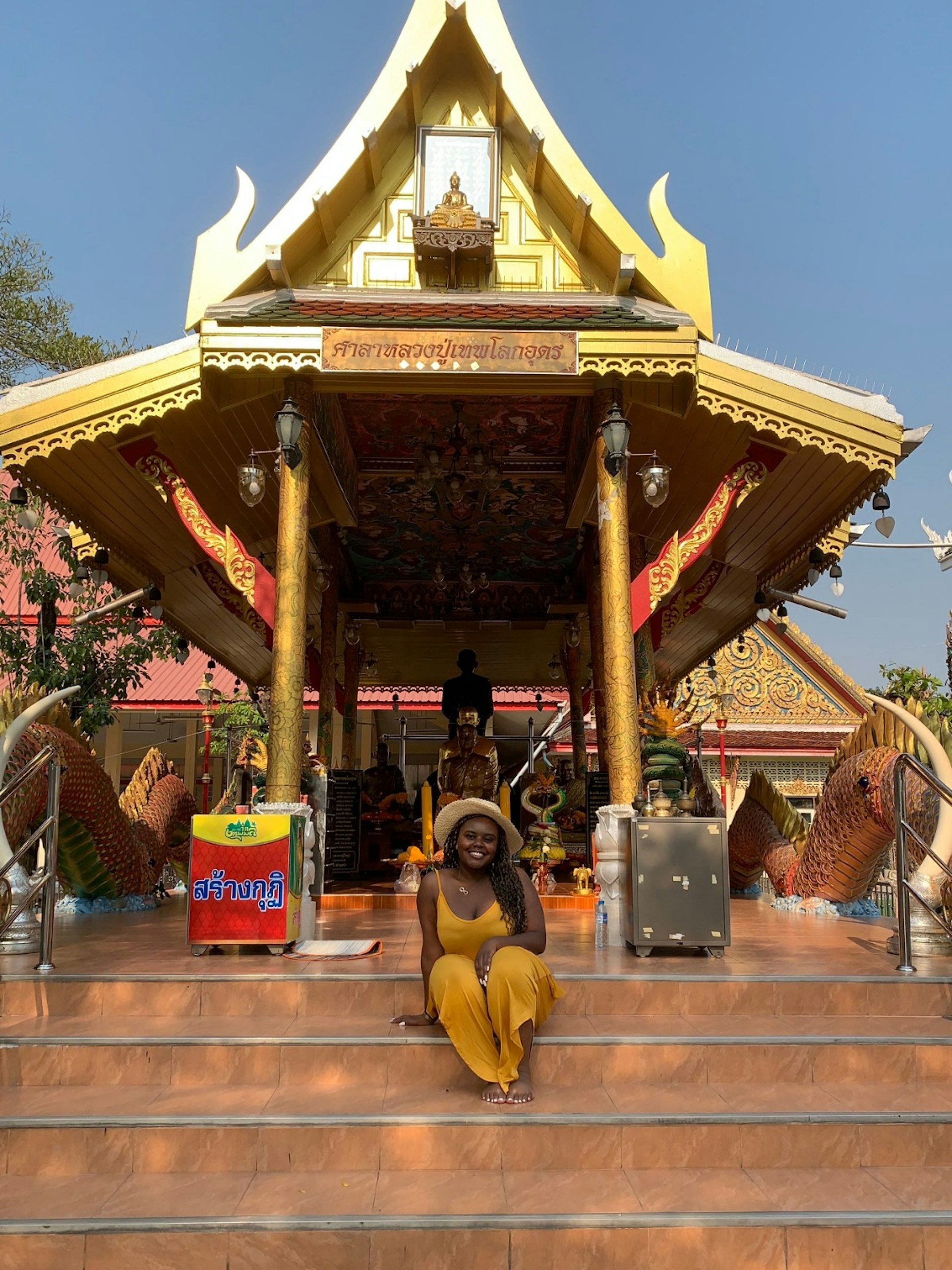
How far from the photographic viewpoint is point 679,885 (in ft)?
16.4

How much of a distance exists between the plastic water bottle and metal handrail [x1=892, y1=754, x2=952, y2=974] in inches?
56.3

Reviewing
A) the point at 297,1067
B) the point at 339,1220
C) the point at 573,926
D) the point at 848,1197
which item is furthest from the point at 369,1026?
the point at 573,926

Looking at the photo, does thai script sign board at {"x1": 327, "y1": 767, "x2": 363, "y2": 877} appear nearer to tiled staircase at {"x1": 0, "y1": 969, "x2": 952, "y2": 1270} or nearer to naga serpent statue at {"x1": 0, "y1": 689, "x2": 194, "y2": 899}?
naga serpent statue at {"x1": 0, "y1": 689, "x2": 194, "y2": 899}

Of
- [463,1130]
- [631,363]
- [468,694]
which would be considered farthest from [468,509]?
[463,1130]

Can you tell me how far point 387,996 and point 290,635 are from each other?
2360 millimetres

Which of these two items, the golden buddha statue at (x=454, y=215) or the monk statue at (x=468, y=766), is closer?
the golden buddha statue at (x=454, y=215)

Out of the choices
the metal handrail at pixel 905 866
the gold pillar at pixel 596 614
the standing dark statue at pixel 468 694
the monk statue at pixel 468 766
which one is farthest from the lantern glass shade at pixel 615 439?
the standing dark statue at pixel 468 694

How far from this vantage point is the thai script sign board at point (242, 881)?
4988mm

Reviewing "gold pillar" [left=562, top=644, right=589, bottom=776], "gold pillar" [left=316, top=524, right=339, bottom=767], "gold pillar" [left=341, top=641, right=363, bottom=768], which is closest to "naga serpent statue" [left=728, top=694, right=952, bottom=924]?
"gold pillar" [left=562, top=644, right=589, bottom=776]

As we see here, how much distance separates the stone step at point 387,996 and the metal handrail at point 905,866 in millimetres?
343

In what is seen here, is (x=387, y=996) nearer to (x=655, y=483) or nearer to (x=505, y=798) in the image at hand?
(x=655, y=483)

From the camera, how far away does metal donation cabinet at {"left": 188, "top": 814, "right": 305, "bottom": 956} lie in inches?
196

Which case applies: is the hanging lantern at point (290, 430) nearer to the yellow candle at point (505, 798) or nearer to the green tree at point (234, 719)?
the yellow candle at point (505, 798)

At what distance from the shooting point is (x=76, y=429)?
6250 mm
